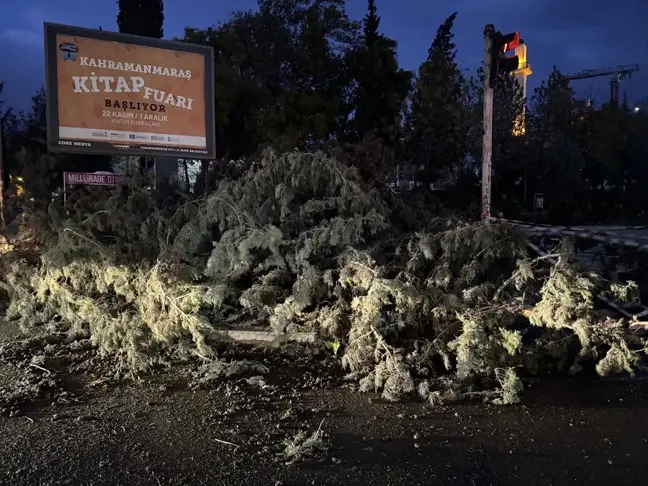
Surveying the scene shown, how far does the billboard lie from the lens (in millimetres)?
9227

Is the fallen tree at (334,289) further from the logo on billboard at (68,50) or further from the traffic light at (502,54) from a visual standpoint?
the logo on billboard at (68,50)

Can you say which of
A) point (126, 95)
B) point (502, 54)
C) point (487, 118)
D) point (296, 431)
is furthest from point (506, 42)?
point (296, 431)

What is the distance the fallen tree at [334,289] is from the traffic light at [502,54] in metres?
3.44

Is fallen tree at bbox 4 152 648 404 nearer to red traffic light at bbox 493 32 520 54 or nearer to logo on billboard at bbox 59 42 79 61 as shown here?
red traffic light at bbox 493 32 520 54

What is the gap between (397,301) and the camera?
4.68 meters

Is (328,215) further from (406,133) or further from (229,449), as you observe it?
(406,133)

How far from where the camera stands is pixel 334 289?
5.09 metres

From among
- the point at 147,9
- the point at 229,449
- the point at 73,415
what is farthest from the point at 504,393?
the point at 147,9

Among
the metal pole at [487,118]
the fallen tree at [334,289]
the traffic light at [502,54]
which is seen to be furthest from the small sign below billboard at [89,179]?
the traffic light at [502,54]

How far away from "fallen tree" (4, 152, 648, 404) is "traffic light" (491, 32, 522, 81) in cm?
344

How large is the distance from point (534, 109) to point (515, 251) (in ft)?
81.4

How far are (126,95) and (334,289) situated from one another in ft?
21.7

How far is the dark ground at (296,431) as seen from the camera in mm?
3219

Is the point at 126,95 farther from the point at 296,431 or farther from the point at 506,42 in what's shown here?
the point at 296,431
